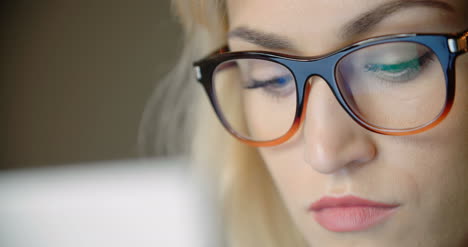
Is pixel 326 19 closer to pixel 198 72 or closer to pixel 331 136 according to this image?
pixel 331 136

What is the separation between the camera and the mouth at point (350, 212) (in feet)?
2.10

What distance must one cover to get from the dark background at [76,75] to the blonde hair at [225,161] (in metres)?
0.28

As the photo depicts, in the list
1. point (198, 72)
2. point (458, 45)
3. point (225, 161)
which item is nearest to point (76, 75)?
point (225, 161)

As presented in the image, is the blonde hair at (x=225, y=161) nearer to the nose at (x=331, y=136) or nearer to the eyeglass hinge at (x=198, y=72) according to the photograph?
the eyeglass hinge at (x=198, y=72)

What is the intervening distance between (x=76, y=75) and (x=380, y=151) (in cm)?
114

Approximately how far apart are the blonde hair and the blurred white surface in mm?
72

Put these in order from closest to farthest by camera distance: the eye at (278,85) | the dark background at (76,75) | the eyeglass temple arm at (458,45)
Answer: the eyeglass temple arm at (458,45) → the eye at (278,85) → the dark background at (76,75)

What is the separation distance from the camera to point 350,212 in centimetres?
66

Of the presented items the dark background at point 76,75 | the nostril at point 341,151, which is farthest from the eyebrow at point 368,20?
the dark background at point 76,75

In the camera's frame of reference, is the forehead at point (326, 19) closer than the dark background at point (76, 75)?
Yes

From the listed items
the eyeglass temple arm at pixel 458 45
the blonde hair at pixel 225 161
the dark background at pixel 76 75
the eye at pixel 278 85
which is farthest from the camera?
the dark background at pixel 76 75

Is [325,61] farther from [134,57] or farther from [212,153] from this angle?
[134,57]

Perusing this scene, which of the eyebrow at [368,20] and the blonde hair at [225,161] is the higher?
the eyebrow at [368,20]

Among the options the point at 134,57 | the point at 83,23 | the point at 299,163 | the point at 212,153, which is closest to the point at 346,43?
the point at 299,163
